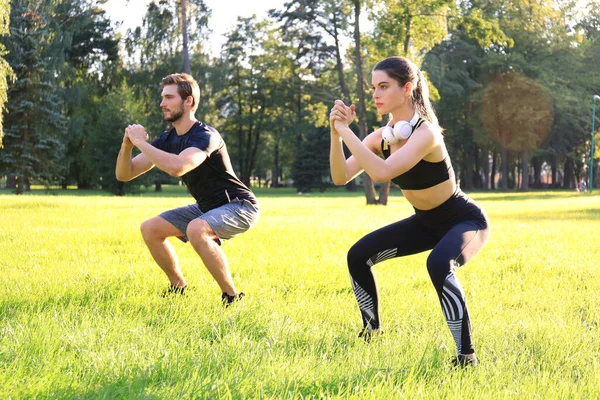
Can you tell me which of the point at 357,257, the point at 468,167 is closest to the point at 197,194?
the point at 357,257

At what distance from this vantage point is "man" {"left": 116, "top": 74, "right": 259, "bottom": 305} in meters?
5.75

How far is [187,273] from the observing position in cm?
773

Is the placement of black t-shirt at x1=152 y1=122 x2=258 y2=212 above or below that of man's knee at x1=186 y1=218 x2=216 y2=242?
above

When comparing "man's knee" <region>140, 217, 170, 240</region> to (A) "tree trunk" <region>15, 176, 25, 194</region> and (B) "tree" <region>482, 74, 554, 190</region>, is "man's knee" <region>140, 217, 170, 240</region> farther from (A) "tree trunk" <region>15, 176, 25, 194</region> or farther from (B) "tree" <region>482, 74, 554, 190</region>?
(B) "tree" <region>482, 74, 554, 190</region>

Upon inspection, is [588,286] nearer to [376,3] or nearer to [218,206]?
[218,206]

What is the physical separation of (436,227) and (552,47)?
62323mm

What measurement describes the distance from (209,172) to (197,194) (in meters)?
0.30

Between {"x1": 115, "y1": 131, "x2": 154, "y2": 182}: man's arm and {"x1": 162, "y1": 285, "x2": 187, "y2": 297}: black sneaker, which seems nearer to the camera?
{"x1": 115, "y1": 131, "x2": 154, "y2": 182}: man's arm

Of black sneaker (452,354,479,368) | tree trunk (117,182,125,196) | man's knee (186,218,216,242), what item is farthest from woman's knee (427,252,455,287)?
tree trunk (117,182,125,196)

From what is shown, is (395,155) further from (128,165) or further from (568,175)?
(568,175)

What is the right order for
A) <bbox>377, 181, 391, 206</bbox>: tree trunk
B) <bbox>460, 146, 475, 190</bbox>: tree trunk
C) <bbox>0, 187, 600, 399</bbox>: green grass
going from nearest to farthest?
<bbox>0, 187, 600, 399</bbox>: green grass, <bbox>377, 181, 391, 206</bbox>: tree trunk, <bbox>460, 146, 475, 190</bbox>: tree trunk

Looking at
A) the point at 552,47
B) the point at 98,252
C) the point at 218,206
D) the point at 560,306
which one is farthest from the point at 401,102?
the point at 552,47

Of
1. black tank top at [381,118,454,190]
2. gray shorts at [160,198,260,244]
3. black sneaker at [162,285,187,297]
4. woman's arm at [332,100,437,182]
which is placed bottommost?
black sneaker at [162,285,187,297]

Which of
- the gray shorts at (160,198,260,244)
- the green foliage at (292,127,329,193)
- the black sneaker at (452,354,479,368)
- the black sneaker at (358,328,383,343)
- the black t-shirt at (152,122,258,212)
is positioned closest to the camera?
the black sneaker at (452,354,479,368)
